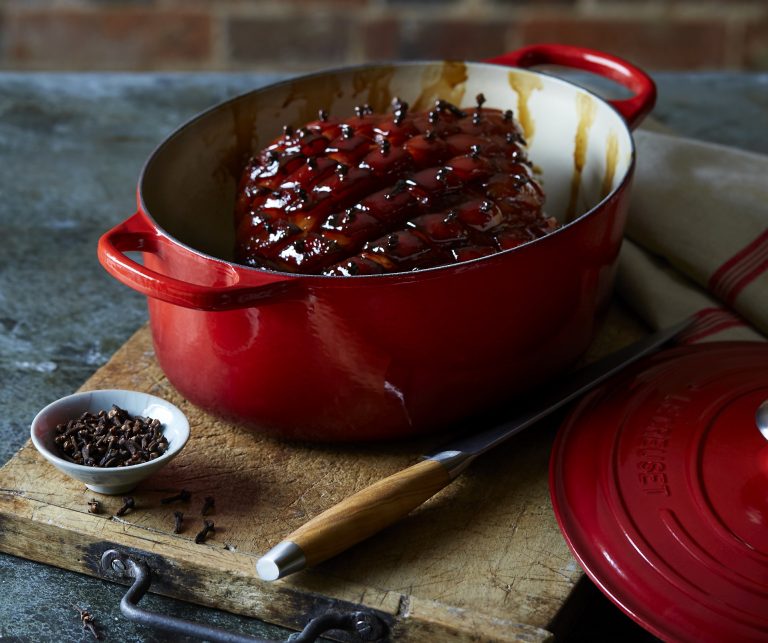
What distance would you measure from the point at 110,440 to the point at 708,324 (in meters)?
0.57

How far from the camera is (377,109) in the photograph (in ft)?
3.91

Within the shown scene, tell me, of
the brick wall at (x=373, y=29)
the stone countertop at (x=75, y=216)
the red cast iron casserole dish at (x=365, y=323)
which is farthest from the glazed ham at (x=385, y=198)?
the brick wall at (x=373, y=29)

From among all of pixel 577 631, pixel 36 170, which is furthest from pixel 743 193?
pixel 36 170

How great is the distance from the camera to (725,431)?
2.60ft

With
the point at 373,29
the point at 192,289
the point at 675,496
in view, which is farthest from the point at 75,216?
the point at 373,29

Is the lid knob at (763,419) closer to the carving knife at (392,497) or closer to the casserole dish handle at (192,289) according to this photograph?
the carving knife at (392,497)

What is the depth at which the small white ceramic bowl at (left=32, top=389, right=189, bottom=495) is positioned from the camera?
0.80m

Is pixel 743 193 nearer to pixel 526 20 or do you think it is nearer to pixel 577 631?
pixel 577 631

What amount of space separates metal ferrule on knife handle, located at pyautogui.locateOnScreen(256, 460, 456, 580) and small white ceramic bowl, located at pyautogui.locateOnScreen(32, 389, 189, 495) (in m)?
0.12

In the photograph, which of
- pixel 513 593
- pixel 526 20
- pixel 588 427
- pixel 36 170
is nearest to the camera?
A: pixel 513 593

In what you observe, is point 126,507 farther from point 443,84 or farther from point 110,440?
point 443,84

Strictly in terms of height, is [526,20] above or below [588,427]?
below

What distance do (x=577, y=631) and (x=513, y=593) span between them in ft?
0.25

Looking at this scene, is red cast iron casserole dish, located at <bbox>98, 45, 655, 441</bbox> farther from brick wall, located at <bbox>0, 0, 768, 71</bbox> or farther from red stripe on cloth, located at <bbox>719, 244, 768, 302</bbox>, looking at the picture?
brick wall, located at <bbox>0, 0, 768, 71</bbox>
